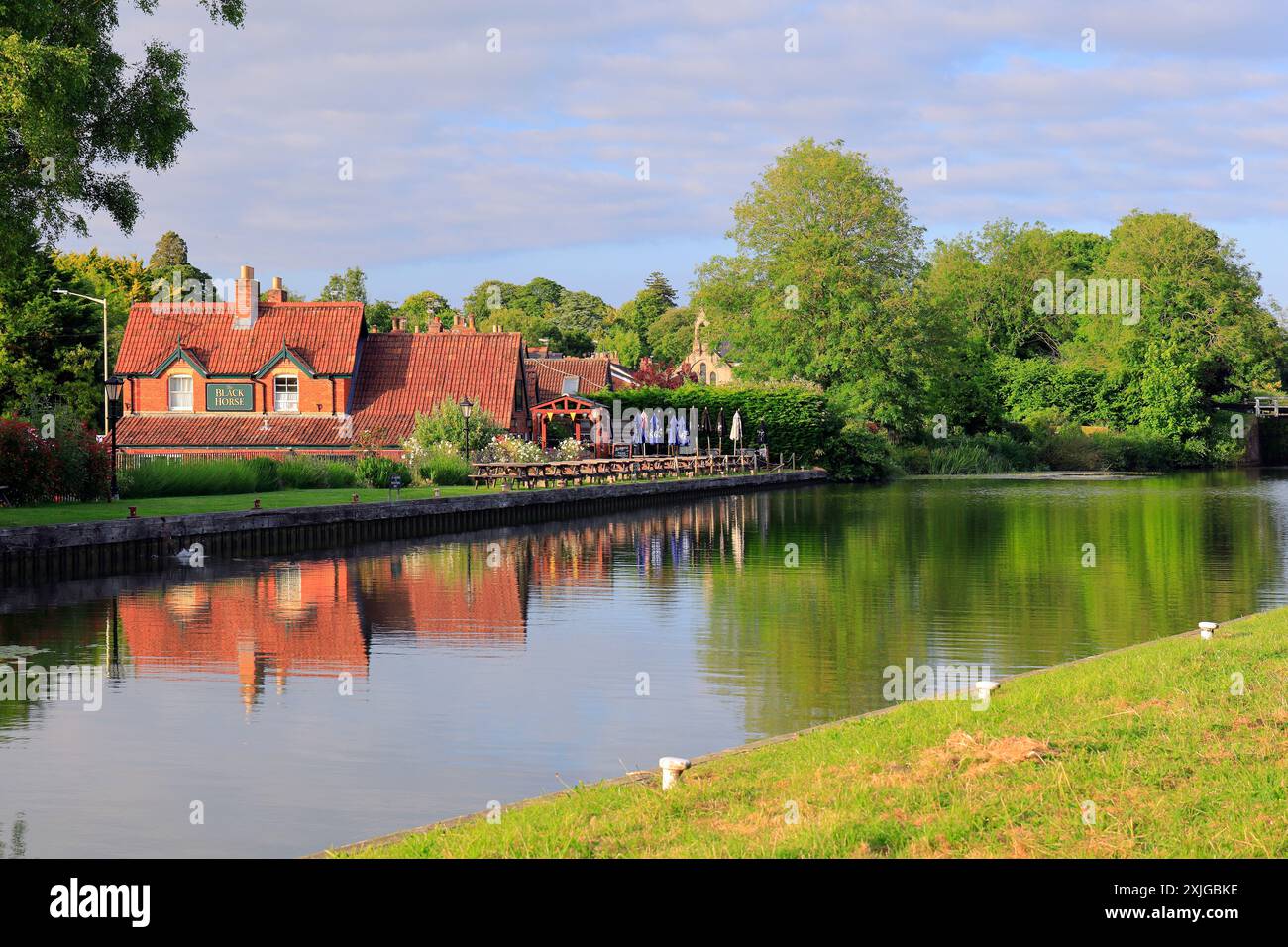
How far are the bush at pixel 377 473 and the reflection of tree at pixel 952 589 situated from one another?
11.4 m

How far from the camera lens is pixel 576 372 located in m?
101

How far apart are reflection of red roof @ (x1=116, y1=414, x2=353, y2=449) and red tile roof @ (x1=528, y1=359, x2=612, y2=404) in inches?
1292

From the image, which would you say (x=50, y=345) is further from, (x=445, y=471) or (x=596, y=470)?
(x=596, y=470)

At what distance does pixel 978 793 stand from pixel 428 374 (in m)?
59.6

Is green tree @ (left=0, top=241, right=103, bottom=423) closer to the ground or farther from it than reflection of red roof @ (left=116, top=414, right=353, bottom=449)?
farther from it

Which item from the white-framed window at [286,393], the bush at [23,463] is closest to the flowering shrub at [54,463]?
the bush at [23,463]

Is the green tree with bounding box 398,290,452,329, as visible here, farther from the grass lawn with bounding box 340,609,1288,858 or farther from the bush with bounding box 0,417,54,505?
the grass lawn with bounding box 340,609,1288,858

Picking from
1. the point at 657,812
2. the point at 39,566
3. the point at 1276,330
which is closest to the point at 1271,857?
the point at 657,812

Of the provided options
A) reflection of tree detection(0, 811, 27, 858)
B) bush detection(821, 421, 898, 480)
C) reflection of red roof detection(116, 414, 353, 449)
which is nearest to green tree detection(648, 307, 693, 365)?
bush detection(821, 421, 898, 480)

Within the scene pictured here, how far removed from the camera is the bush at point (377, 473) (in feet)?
149

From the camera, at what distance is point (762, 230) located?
82.9m

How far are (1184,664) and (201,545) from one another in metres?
22.2

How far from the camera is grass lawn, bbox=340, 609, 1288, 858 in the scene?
718 centimetres

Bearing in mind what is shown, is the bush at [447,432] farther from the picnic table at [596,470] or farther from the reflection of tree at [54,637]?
the reflection of tree at [54,637]
